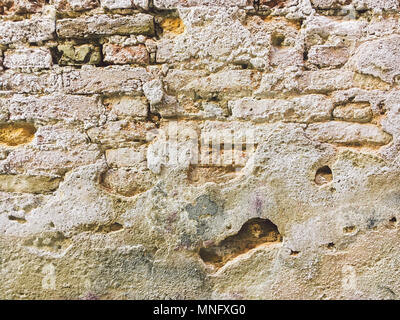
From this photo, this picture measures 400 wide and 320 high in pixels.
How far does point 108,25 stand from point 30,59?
0.37 meters

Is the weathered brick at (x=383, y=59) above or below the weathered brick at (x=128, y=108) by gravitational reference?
above

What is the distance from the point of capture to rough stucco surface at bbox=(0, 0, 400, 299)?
1.36 metres

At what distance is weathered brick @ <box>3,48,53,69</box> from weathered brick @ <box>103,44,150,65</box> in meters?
0.25

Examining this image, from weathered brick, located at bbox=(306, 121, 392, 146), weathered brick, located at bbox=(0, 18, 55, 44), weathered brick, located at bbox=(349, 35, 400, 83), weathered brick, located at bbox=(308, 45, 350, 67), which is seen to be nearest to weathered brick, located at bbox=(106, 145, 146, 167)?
weathered brick, located at bbox=(0, 18, 55, 44)

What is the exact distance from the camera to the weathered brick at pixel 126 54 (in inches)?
57.0

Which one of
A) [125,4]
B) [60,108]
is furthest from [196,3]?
[60,108]

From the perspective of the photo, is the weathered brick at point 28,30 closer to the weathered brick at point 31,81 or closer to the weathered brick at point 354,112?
the weathered brick at point 31,81

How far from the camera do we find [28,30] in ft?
4.82

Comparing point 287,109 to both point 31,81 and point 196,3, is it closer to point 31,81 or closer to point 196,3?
point 196,3

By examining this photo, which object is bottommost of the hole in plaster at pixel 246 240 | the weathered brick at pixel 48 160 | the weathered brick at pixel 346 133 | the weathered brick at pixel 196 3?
the hole in plaster at pixel 246 240

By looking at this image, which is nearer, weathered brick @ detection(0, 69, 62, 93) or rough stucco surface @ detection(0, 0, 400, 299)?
rough stucco surface @ detection(0, 0, 400, 299)

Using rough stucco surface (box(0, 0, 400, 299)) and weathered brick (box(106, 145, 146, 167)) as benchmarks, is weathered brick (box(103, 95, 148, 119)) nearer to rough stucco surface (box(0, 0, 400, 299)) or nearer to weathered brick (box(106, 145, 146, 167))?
rough stucco surface (box(0, 0, 400, 299))

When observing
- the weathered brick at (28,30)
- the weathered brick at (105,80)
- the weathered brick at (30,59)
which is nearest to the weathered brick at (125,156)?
the weathered brick at (105,80)

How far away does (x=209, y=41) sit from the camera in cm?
143
